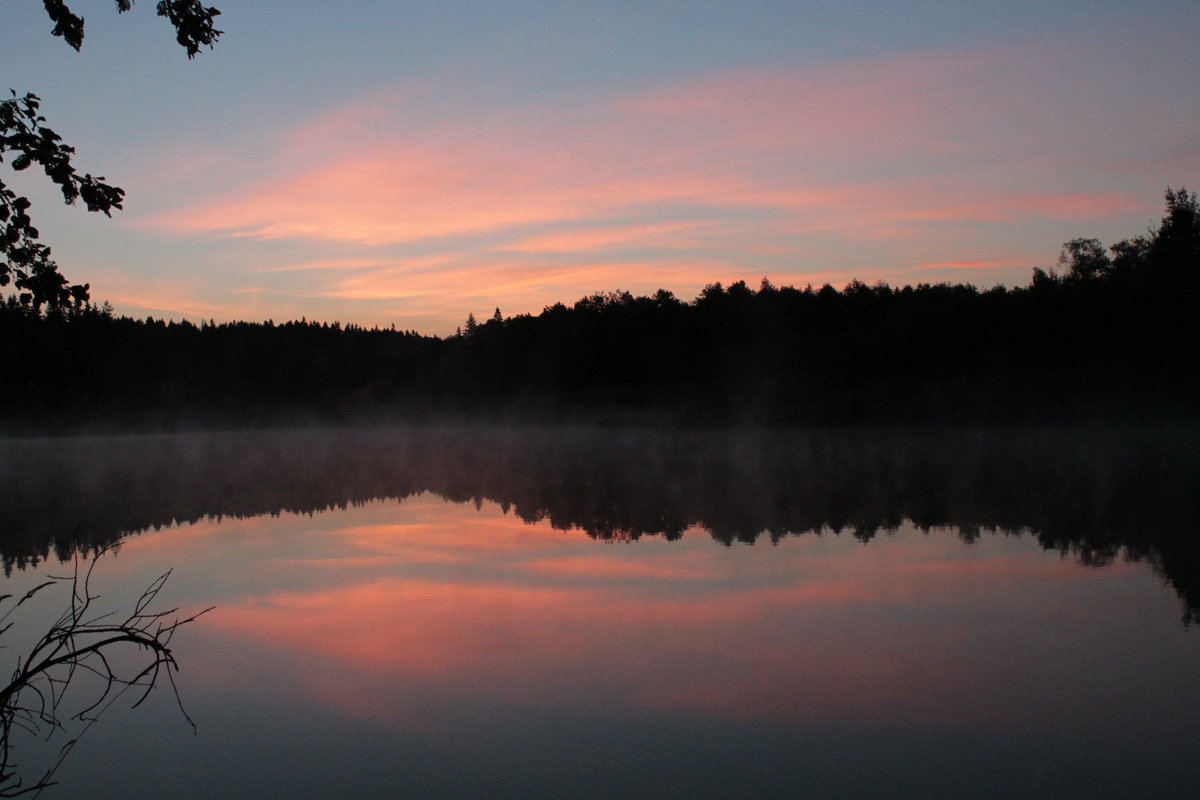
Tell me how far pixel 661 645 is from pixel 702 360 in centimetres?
4860

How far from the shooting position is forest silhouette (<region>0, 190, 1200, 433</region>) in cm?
3516

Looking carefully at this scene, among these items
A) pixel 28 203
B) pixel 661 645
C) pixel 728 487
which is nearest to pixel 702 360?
pixel 728 487

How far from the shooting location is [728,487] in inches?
636

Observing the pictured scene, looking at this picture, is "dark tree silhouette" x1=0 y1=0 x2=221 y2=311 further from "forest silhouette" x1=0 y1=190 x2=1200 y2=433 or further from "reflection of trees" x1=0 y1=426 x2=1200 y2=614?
"reflection of trees" x1=0 y1=426 x2=1200 y2=614

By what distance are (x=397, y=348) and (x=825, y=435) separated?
63.5 metres

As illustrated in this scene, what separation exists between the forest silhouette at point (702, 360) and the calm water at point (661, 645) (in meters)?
2.51

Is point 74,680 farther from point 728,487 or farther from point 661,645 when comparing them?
point 728,487

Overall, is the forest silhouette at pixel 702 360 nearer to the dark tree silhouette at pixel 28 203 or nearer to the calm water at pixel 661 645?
the dark tree silhouette at pixel 28 203

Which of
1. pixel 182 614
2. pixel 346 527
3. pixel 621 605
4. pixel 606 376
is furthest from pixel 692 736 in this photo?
pixel 606 376

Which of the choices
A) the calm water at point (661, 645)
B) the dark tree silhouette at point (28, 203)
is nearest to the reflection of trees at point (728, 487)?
the calm water at point (661, 645)

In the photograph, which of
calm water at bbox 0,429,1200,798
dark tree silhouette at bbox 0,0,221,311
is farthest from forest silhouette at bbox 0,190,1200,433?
calm water at bbox 0,429,1200,798

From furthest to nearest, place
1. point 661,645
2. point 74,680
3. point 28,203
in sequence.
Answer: point 661,645 → point 74,680 → point 28,203

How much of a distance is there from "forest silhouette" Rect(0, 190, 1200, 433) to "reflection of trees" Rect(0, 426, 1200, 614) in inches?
155

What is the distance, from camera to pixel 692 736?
185 inches
